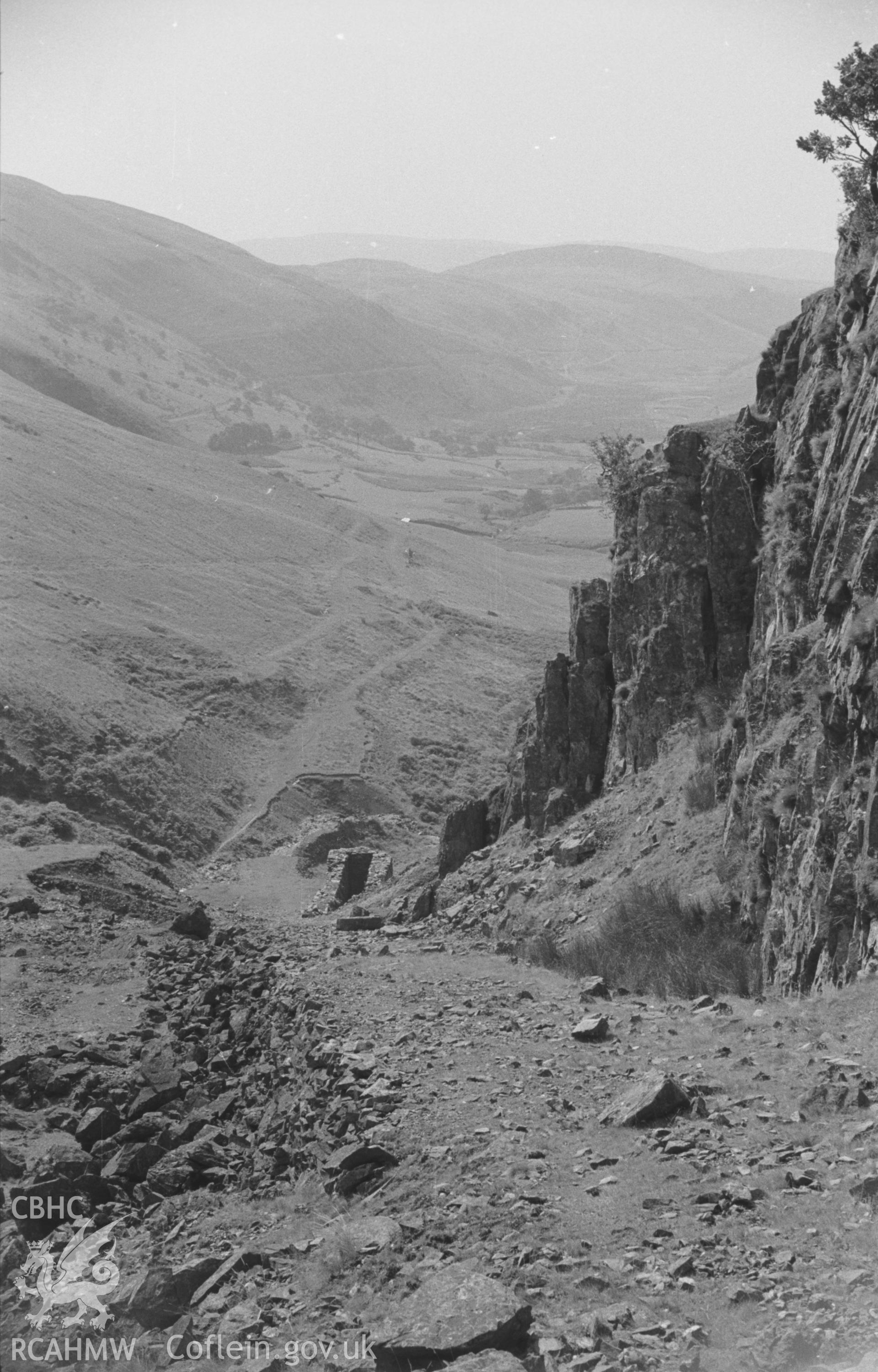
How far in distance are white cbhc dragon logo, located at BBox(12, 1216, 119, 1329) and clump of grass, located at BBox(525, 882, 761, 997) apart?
6.13m

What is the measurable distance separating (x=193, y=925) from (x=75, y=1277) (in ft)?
48.0

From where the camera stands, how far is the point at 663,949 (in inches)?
591

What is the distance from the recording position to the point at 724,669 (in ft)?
65.8

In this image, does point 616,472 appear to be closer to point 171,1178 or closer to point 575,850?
point 575,850

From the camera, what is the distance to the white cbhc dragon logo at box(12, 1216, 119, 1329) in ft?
27.5

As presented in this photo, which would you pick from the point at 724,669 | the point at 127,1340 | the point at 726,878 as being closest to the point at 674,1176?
the point at 127,1340

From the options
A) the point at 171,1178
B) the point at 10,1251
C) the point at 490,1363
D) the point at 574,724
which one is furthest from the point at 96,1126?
the point at 574,724

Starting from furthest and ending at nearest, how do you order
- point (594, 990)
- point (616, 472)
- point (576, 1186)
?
point (616, 472)
point (594, 990)
point (576, 1186)

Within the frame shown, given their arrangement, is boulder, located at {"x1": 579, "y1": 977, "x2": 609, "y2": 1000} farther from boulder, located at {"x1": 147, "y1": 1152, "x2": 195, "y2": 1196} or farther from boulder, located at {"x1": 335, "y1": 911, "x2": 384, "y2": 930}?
boulder, located at {"x1": 335, "y1": 911, "x2": 384, "y2": 930}

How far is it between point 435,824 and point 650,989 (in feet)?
98.8

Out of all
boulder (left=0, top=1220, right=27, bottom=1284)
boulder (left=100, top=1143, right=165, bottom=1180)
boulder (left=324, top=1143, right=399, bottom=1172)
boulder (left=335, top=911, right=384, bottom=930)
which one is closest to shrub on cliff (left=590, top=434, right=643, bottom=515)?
boulder (left=335, top=911, right=384, bottom=930)

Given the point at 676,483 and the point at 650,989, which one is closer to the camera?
the point at 650,989

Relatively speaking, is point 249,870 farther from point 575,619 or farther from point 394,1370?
point 394,1370

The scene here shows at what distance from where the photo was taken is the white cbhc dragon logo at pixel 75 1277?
8391 mm
